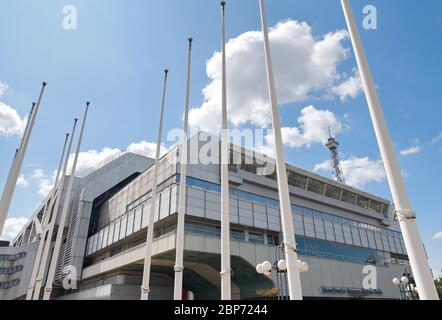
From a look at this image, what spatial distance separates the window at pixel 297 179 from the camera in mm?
43594

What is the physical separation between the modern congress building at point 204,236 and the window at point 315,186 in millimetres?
211

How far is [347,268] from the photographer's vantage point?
3888 centimetres

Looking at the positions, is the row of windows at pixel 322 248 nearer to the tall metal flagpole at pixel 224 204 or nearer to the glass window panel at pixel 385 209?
the glass window panel at pixel 385 209

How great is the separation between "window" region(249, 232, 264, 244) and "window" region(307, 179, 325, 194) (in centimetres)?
1410

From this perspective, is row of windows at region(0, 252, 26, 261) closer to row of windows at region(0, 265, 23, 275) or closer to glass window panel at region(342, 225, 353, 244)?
row of windows at region(0, 265, 23, 275)

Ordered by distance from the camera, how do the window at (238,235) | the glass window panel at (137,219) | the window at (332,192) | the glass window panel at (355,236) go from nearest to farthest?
the window at (238,235)
the glass window panel at (137,219)
the glass window panel at (355,236)
the window at (332,192)

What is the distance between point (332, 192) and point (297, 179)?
28.2ft

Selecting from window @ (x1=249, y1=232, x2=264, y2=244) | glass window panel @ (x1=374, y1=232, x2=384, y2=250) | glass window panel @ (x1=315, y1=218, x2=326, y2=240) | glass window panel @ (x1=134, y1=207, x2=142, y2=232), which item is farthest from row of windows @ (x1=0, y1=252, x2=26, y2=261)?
glass window panel @ (x1=374, y1=232, x2=384, y2=250)

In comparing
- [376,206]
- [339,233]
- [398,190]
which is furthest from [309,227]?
[398,190]

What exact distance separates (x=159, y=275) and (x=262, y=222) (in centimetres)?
1545

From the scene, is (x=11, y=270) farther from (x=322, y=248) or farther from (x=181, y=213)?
(x=181, y=213)

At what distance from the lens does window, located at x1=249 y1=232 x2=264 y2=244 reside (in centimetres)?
3434

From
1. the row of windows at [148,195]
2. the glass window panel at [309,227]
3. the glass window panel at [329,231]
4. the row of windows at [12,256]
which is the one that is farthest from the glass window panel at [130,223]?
the glass window panel at [329,231]
